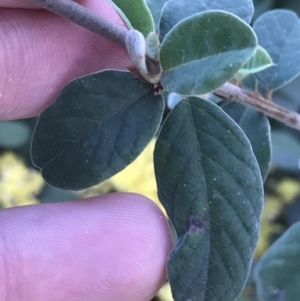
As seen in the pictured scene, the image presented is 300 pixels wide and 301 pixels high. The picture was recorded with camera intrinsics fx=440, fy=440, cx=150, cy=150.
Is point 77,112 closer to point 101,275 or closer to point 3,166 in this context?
point 101,275

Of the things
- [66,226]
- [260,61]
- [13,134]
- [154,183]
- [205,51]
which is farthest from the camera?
[13,134]

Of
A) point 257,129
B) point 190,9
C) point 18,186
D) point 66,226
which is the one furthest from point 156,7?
point 18,186

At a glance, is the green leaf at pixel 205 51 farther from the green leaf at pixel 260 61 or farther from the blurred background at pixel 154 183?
the blurred background at pixel 154 183

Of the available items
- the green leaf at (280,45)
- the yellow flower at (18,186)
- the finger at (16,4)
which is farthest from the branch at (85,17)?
the yellow flower at (18,186)

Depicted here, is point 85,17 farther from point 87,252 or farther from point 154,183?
point 154,183

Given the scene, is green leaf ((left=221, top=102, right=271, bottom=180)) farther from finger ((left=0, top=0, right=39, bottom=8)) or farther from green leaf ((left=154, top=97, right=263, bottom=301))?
finger ((left=0, top=0, right=39, bottom=8))

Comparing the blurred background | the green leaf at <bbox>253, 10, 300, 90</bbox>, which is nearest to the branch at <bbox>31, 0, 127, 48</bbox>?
the green leaf at <bbox>253, 10, 300, 90</bbox>

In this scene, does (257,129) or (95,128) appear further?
(257,129)
